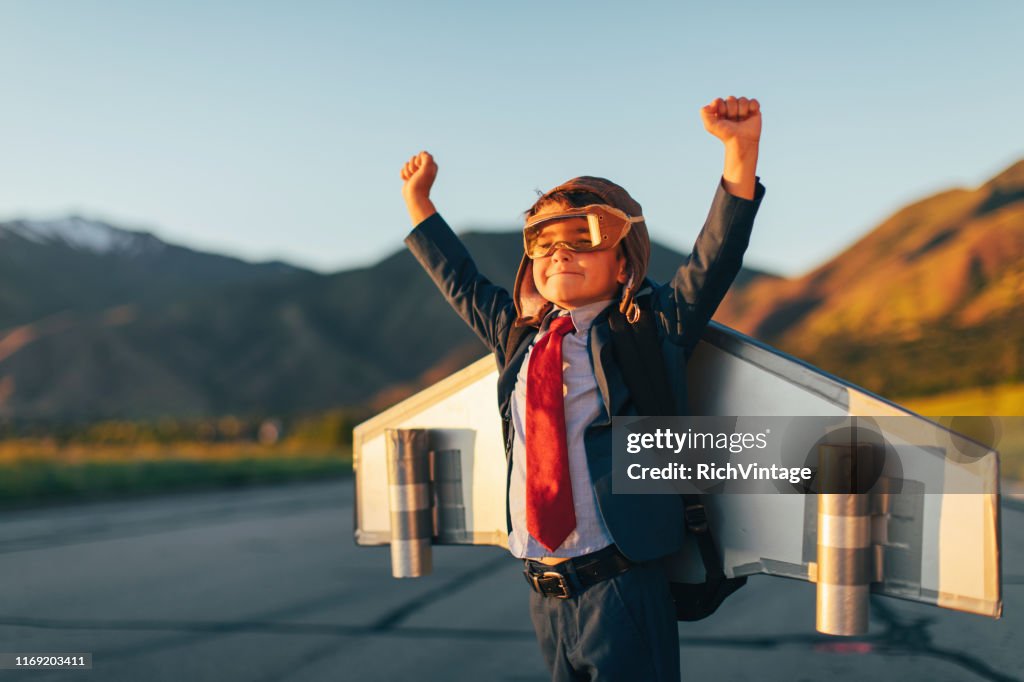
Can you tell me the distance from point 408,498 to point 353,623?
3.19m

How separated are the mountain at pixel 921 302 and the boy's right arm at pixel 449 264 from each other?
18268mm

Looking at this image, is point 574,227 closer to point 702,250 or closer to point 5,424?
point 702,250

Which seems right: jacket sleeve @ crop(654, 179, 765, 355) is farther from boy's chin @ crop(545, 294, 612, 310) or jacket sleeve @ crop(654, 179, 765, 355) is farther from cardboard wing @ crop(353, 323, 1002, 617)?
boy's chin @ crop(545, 294, 612, 310)

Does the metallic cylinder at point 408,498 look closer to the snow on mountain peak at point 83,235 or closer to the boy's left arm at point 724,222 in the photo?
the boy's left arm at point 724,222

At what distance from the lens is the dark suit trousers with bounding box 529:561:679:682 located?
2383 millimetres

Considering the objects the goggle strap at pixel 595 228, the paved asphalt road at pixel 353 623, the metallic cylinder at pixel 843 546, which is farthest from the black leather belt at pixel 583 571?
the paved asphalt road at pixel 353 623

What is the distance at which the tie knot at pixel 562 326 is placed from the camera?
2646 mm

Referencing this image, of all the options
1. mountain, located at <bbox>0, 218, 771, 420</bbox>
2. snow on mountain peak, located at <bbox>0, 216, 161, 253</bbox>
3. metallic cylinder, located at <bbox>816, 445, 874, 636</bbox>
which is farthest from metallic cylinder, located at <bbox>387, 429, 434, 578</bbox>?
snow on mountain peak, located at <bbox>0, 216, 161, 253</bbox>

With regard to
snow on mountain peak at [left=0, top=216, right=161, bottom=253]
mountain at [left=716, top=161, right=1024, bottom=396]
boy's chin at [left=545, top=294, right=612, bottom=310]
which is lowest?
boy's chin at [left=545, top=294, right=612, bottom=310]

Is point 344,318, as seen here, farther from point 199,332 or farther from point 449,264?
point 449,264

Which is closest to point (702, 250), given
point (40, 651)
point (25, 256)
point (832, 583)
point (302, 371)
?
point (832, 583)

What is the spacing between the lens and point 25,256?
109 m

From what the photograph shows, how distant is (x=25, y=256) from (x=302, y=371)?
39350mm

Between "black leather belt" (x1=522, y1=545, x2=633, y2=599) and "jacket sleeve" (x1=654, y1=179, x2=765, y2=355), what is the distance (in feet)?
1.92
